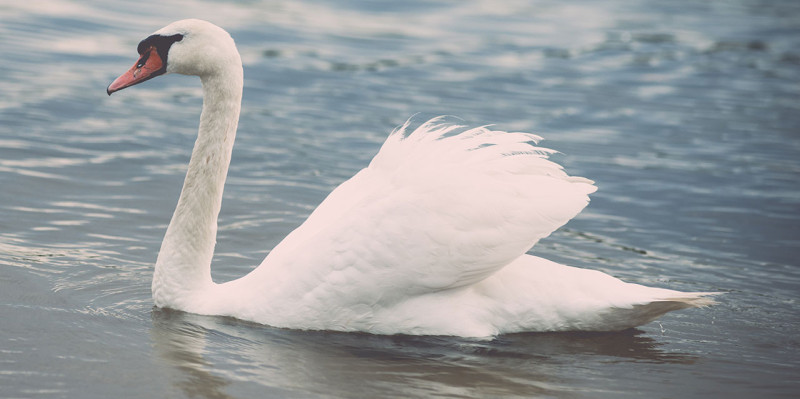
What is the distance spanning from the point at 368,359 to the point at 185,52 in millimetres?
2215

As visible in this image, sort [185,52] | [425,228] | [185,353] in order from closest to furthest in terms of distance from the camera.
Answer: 1. [185,353]
2. [425,228]
3. [185,52]

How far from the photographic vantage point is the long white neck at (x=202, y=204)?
6.92 metres

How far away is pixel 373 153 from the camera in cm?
1170

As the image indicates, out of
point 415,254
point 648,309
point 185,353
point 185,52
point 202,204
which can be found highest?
point 185,52

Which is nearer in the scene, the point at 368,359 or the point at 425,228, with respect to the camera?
the point at 368,359

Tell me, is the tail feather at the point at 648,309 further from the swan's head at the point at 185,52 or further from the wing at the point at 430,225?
the swan's head at the point at 185,52

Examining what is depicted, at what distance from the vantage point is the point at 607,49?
17.3 meters

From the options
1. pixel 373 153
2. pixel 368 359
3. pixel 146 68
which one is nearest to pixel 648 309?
pixel 368 359

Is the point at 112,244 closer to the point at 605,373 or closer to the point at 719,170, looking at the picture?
the point at 605,373

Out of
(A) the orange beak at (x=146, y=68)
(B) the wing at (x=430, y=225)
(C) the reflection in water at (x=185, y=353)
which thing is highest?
(A) the orange beak at (x=146, y=68)

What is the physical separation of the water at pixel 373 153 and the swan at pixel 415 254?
165 mm

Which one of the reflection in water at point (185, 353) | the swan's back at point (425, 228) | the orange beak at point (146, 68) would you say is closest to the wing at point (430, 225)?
the swan's back at point (425, 228)

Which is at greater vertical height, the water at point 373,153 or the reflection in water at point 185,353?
the water at point 373,153

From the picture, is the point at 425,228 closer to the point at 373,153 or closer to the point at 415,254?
the point at 415,254
